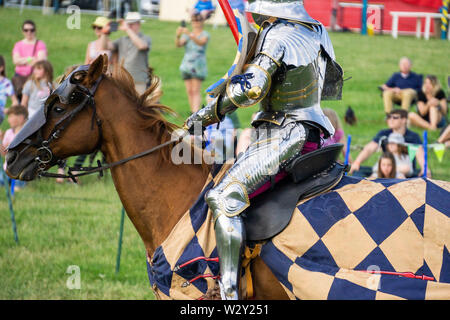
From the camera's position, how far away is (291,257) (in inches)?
150

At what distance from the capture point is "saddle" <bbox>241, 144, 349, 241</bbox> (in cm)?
386

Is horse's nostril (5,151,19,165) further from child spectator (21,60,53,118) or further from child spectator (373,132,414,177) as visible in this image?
child spectator (21,60,53,118)

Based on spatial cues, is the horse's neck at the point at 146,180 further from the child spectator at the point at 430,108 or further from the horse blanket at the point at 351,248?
the child spectator at the point at 430,108

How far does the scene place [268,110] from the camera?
4.03 metres

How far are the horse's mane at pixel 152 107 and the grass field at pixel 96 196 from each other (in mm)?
2227

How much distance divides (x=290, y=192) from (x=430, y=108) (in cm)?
767

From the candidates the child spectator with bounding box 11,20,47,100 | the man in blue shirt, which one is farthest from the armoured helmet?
the child spectator with bounding box 11,20,47,100

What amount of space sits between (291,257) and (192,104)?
7997 millimetres

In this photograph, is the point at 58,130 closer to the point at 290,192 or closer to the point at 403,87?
the point at 290,192

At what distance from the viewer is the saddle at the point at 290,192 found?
3.86 meters

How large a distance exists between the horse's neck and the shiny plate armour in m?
0.39

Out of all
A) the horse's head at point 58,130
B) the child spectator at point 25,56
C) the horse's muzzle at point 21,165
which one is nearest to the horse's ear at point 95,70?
the horse's head at point 58,130
